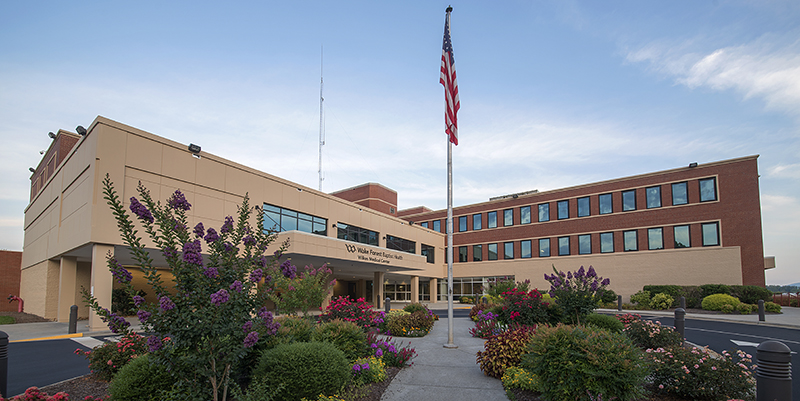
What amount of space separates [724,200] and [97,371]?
39.8 m

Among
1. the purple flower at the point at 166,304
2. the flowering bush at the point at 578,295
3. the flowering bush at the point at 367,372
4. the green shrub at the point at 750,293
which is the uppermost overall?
the purple flower at the point at 166,304

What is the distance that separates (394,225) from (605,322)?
90.2 feet

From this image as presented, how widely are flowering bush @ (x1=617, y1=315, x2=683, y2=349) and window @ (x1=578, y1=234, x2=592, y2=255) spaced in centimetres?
3136

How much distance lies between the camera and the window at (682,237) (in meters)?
35.1

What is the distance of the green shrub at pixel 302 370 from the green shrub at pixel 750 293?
32721mm

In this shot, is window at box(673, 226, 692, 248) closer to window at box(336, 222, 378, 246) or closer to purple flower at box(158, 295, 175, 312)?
window at box(336, 222, 378, 246)

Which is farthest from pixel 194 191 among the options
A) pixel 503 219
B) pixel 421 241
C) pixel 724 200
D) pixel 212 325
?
pixel 724 200

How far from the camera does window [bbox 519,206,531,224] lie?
149ft

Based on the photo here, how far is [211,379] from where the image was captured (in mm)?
5340

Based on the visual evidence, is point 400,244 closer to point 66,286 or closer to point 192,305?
point 66,286

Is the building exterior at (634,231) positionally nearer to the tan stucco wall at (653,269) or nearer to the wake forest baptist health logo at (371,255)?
the tan stucco wall at (653,269)

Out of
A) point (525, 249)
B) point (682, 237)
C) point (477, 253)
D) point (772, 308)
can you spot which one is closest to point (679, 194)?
point (682, 237)

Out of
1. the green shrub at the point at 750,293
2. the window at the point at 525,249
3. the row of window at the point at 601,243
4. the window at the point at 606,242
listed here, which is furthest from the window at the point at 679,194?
the window at the point at 525,249

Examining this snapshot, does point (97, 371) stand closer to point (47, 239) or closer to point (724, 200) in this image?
point (47, 239)
